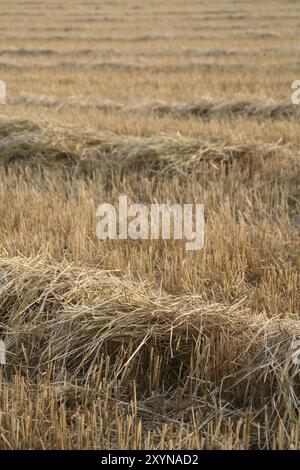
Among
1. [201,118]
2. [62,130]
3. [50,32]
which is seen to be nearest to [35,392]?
[62,130]

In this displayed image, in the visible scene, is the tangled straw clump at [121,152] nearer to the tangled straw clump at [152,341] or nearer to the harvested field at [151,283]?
the harvested field at [151,283]

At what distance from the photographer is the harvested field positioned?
2160mm

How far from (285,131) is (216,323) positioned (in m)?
4.94

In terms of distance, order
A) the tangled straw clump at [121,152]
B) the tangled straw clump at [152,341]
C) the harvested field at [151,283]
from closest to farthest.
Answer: the harvested field at [151,283], the tangled straw clump at [152,341], the tangled straw clump at [121,152]

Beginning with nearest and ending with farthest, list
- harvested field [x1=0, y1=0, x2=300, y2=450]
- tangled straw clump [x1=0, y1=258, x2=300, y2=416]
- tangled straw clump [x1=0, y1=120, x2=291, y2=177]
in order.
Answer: harvested field [x1=0, y1=0, x2=300, y2=450] < tangled straw clump [x1=0, y1=258, x2=300, y2=416] < tangled straw clump [x1=0, y1=120, x2=291, y2=177]

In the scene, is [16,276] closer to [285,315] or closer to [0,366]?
[0,366]

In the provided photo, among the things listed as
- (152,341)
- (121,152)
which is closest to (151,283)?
(152,341)

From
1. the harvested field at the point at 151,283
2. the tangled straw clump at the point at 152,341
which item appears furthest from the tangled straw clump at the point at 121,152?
the tangled straw clump at the point at 152,341

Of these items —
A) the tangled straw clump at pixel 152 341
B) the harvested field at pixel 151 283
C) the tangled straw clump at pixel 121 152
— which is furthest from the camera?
the tangled straw clump at pixel 121 152

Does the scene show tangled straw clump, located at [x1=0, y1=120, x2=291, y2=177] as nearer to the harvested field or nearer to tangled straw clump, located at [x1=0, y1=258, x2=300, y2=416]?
the harvested field

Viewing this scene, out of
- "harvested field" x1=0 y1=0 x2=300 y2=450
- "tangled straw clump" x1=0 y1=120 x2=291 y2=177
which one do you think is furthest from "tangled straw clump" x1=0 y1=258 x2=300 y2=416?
"tangled straw clump" x1=0 y1=120 x2=291 y2=177

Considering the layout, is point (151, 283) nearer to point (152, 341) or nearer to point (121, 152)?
point (152, 341)

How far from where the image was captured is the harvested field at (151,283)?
216 centimetres

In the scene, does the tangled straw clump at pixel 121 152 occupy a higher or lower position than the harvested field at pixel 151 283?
higher
